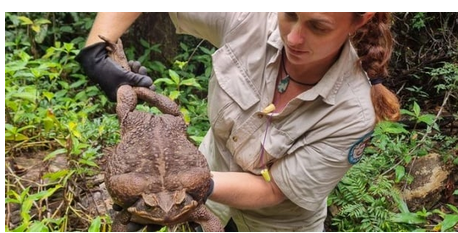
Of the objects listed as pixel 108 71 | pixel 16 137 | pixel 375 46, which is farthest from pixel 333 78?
pixel 16 137

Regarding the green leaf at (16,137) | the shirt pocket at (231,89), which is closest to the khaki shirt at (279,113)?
the shirt pocket at (231,89)

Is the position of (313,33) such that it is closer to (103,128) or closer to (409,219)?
(409,219)

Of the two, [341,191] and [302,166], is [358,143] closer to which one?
[302,166]

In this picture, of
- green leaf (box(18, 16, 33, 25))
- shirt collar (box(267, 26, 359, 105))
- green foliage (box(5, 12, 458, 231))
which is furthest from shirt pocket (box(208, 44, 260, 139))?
green leaf (box(18, 16, 33, 25))

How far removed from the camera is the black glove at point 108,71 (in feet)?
4.00

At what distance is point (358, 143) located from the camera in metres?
1.33

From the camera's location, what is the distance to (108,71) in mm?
1228

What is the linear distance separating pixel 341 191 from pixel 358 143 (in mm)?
745

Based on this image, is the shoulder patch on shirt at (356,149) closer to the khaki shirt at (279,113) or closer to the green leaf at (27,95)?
the khaki shirt at (279,113)

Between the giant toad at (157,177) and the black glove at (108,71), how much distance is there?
0.19m

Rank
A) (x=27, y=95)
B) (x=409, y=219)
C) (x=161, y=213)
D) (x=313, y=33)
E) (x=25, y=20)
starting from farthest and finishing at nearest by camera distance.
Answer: (x=25, y=20) < (x=27, y=95) < (x=409, y=219) < (x=313, y=33) < (x=161, y=213)

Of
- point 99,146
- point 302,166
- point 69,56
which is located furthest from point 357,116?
point 69,56

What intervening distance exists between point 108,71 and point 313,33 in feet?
1.46

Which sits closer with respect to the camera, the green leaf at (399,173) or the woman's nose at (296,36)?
the woman's nose at (296,36)
